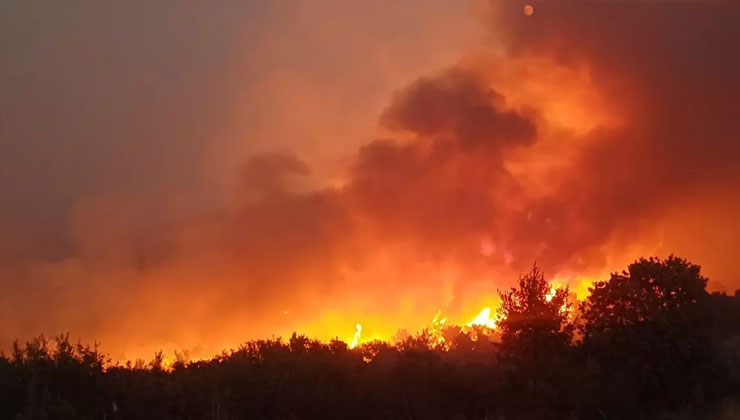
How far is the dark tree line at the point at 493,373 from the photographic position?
22.2 meters

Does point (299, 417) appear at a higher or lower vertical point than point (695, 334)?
lower

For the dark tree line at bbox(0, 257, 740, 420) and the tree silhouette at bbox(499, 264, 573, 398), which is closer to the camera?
the dark tree line at bbox(0, 257, 740, 420)

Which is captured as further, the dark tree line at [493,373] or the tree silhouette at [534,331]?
the tree silhouette at [534,331]

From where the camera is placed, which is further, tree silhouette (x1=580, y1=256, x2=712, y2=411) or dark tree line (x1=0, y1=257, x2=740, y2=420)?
tree silhouette (x1=580, y1=256, x2=712, y2=411)

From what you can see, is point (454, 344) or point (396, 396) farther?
point (454, 344)

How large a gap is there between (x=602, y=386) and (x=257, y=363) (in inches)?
479

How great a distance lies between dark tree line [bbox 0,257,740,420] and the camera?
22188 mm

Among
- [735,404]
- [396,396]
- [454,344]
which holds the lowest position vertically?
[735,404]

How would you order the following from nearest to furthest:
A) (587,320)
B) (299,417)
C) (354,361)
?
(299,417), (354,361), (587,320)

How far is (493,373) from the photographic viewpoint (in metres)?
27.4

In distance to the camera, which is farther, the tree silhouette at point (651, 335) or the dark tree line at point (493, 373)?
the tree silhouette at point (651, 335)

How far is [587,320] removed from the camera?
2927cm

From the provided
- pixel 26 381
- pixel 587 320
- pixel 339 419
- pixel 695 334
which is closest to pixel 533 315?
pixel 587 320

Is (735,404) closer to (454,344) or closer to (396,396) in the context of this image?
(396,396)
